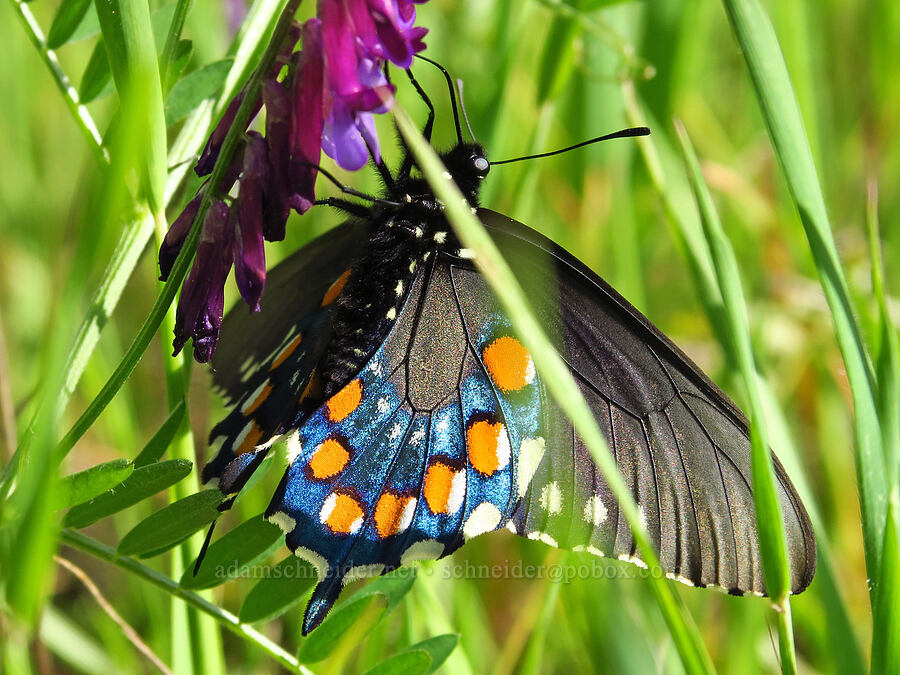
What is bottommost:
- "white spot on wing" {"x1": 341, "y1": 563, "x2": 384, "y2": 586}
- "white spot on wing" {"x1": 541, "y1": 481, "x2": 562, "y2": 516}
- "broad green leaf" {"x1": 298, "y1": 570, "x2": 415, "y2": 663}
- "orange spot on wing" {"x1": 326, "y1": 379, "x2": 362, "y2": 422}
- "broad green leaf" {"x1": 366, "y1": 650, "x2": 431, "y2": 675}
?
"broad green leaf" {"x1": 366, "y1": 650, "x2": 431, "y2": 675}

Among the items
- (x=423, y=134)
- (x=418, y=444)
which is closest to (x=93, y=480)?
(x=418, y=444)

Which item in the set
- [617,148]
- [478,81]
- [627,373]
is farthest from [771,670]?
[478,81]

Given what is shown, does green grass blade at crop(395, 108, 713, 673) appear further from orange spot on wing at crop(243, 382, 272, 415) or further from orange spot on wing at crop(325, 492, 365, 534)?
orange spot on wing at crop(243, 382, 272, 415)

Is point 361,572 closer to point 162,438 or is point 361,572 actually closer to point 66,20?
point 162,438

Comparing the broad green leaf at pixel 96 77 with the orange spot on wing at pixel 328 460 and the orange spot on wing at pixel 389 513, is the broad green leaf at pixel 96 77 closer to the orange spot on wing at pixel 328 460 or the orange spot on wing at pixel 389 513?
the orange spot on wing at pixel 328 460

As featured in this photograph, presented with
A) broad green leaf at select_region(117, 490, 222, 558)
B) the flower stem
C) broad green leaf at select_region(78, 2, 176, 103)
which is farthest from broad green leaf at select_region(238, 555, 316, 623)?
broad green leaf at select_region(78, 2, 176, 103)

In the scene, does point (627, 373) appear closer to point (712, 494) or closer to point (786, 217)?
point (712, 494)
